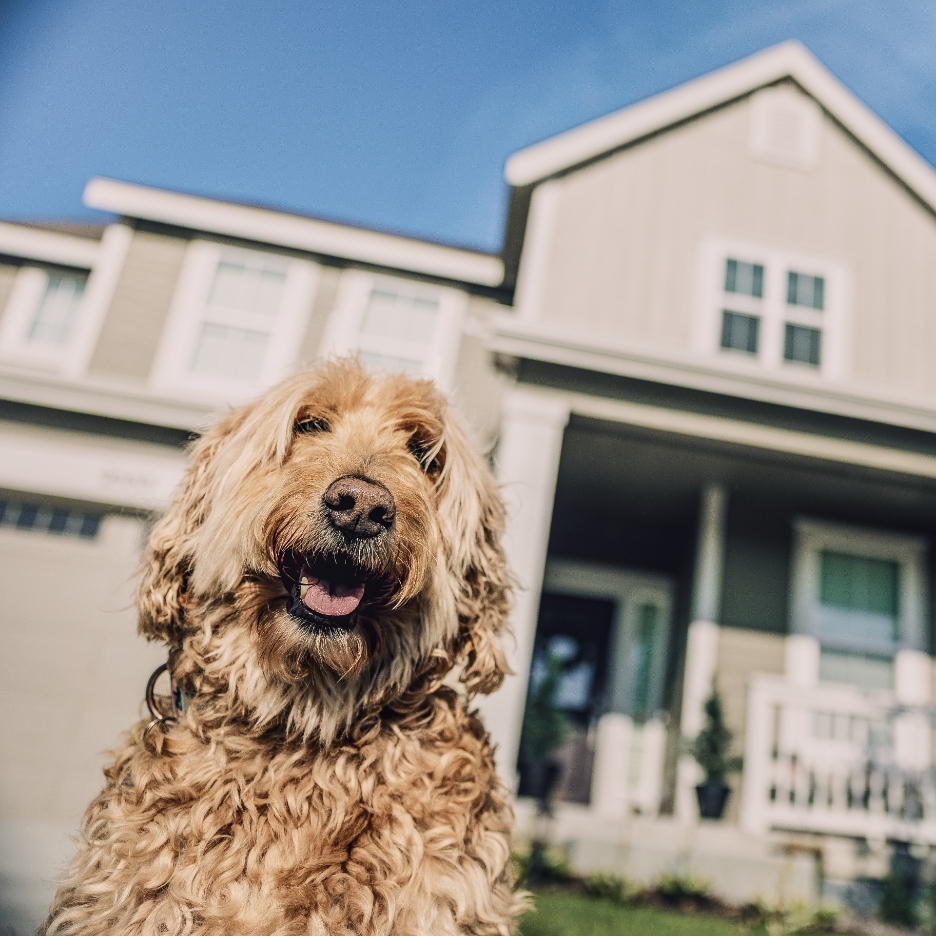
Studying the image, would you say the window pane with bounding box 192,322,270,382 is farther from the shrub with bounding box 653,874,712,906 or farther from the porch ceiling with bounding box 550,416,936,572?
the shrub with bounding box 653,874,712,906

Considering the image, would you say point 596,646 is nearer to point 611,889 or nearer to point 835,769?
point 835,769

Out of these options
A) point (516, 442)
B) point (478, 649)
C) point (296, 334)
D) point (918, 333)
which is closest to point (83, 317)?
point (296, 334)

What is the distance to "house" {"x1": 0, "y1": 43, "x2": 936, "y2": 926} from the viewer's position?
661cm

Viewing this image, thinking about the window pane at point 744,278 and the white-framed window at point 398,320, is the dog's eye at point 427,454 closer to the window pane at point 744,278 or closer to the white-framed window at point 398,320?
the white-framed window at point 398,320

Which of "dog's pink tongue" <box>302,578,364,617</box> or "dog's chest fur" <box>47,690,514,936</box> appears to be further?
"dog's pink tongue" <box>302,578,364,617</box>

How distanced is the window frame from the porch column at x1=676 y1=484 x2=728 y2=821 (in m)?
0.81

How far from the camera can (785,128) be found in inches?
346

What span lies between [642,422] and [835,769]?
3.59 metres

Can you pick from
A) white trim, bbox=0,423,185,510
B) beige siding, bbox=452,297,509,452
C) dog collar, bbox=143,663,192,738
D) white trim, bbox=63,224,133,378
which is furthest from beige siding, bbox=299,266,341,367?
dog collar, bbox=143,663,192,738

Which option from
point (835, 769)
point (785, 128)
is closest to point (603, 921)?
point (835, 769)

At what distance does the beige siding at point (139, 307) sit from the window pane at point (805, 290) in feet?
21.1

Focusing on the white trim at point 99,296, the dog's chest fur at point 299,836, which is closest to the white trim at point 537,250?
the white trim at point 99,296

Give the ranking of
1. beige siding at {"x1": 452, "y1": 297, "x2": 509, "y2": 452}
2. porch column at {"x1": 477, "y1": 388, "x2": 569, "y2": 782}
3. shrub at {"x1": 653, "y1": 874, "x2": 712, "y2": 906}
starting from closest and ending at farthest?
porch column at {"x1": 477, "y1": 388, "x2": 569, "y2": 782} < shrub at {"x1": 653, "y1": 874, "x2": 712, "y2": 906} < beige siding at {"x1": 452, "y1": 297, "x2": 509, "y2": 452}

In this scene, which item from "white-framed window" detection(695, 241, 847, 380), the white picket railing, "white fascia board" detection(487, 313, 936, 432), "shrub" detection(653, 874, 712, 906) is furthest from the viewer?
"white-framed window" detection(695, 241, 847, 380)
